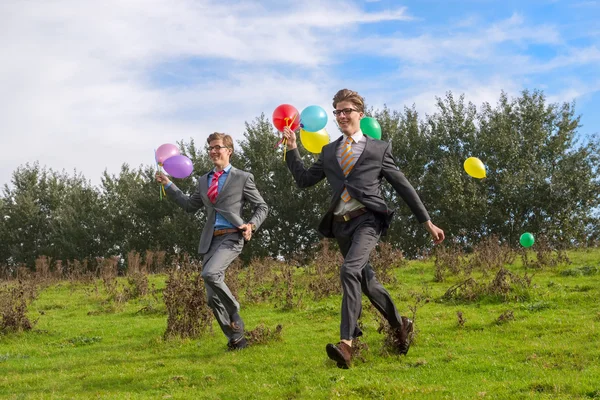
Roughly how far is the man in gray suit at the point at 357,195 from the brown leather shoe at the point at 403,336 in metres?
0.20

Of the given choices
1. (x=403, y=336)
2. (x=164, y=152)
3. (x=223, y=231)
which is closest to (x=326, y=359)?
(x=403, y=336)

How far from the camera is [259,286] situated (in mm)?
13047

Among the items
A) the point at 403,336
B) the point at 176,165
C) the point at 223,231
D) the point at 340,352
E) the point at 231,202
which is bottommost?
the point at 403,336

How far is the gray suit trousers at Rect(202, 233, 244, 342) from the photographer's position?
6.69 m

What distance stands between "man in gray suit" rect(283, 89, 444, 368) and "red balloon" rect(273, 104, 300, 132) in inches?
47.0

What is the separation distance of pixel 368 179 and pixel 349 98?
0.80 meters

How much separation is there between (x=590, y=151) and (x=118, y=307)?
28966mm

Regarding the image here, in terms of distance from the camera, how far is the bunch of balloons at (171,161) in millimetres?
7837

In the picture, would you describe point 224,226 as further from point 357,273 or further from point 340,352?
point 340,352

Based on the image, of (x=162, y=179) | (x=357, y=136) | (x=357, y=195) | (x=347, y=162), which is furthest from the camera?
(x=162, y=179)

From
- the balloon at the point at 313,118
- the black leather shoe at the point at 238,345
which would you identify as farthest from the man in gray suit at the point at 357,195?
the black leather shoe at the point at 238,345

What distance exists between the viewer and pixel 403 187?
18.2ft

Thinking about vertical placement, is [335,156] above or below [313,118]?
below

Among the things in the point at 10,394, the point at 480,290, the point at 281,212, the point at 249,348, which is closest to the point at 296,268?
the point at 480,290
